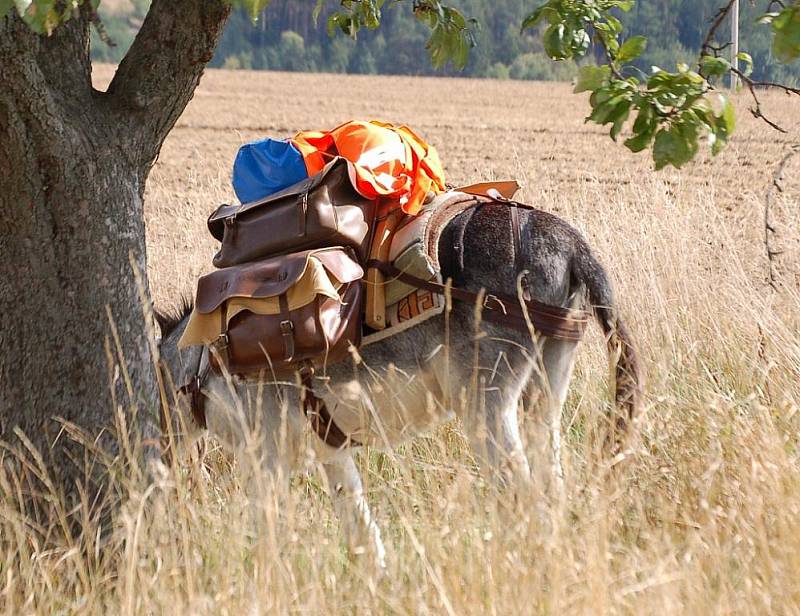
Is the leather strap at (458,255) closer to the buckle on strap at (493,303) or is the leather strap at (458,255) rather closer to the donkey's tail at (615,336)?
the buckle on strap at (493,303)

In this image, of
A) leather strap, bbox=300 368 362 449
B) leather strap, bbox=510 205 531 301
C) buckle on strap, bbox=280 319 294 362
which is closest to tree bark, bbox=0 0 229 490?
buckle on strap, bbox=280 319 294 362

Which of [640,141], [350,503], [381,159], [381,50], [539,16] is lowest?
[381,50]

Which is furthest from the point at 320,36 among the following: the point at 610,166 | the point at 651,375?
the point at 651,375

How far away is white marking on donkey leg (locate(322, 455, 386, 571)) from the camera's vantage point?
3413 mm

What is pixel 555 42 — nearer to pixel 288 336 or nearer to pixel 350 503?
pixel 288 336

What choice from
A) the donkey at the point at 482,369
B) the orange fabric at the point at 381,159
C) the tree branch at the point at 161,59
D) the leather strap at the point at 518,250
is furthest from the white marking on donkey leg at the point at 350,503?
the tree branch at the point at 161,59

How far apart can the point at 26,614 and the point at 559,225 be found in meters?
2.08

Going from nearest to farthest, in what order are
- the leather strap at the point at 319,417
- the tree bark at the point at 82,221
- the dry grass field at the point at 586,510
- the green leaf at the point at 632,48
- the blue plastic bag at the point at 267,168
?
the dry grass field at the point at 586,510, the green leaf at the point at 632,48, the tree bark at the point at 82,221, the leather strap at the point at 319,417, the blue plastic bag at the point at 267,168

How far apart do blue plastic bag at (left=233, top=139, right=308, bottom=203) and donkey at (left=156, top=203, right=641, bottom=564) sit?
65cm

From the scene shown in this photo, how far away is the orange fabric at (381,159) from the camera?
3600 mm

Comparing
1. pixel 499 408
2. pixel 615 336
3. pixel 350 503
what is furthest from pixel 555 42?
pixel 350 503

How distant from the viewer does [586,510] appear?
2838 mm

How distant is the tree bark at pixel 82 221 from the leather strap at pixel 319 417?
0.59 meters

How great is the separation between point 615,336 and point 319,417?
1.08 metres
